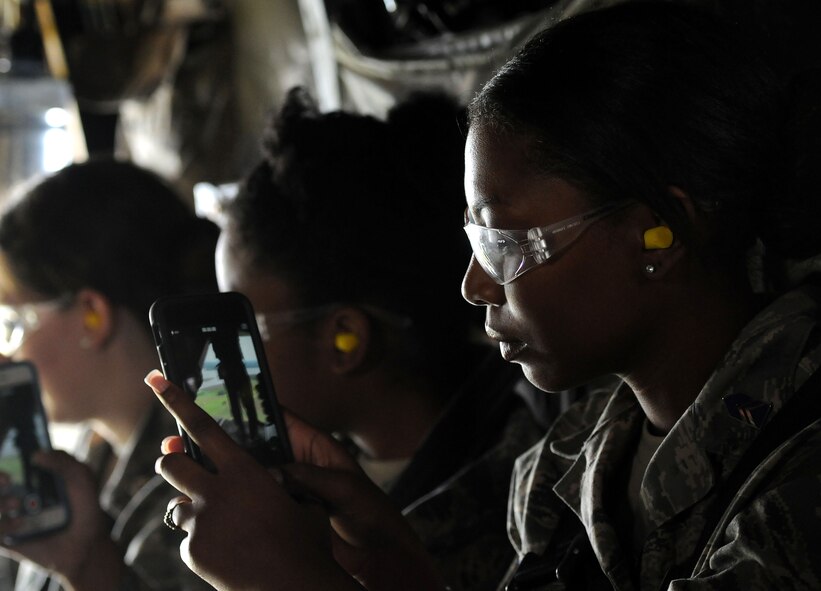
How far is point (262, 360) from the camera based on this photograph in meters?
1.17

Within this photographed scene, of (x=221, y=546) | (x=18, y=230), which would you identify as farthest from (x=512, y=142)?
(x=18, y=230)

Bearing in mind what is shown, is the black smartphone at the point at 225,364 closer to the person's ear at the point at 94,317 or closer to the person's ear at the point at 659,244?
the person's ear at the point at 659,244

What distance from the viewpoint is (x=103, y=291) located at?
197cm

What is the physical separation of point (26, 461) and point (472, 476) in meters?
0.72

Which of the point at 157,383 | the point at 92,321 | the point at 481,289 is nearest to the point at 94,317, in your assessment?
the point at 92,321

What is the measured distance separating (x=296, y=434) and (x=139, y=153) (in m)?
2.40

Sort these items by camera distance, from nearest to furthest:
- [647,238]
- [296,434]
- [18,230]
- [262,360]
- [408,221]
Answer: [647,238] → [262,360] → [296,434] → [408,221] → [18,230]

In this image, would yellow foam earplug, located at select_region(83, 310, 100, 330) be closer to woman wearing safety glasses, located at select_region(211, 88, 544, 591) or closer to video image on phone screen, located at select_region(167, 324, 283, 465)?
woman wearing safety glasses, located at select_region(211, 88, 544, 591)

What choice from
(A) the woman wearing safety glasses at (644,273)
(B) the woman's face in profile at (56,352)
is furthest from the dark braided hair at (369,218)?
(B) the woman's face in profile at (56,352)

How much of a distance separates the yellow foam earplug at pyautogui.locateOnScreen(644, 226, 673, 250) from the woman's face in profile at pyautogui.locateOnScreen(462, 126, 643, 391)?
2 cm

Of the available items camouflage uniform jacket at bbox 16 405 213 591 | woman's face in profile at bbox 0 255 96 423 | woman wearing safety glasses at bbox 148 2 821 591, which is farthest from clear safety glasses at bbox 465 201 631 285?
woman's face in profile at bbox 0 255 96 423

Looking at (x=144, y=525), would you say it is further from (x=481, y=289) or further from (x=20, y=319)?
(x=481, y=289)

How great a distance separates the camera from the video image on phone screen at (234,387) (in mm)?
1116

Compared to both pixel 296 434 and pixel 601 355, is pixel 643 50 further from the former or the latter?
pixel 296 434
